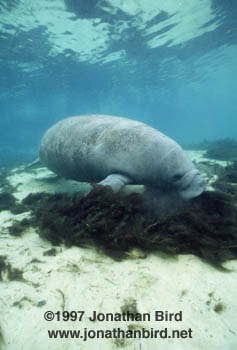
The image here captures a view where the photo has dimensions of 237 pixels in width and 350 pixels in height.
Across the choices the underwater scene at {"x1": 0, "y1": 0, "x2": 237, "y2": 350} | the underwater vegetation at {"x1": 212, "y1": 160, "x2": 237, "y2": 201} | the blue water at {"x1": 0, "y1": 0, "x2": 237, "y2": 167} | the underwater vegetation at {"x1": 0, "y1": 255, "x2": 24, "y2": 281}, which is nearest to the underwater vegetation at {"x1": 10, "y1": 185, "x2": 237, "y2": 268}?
the underwater scene at {"x1": 0, "y1": 0, "x2": 237, "y2": 350}

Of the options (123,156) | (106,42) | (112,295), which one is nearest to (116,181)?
(123,156)

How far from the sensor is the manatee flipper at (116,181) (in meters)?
3.97

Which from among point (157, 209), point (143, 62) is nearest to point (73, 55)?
point (143, 62)

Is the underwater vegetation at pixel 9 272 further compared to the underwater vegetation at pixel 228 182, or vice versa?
the underwater vegetation at pixel 228 182

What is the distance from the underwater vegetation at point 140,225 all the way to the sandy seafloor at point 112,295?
0.48ft

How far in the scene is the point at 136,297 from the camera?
224cm

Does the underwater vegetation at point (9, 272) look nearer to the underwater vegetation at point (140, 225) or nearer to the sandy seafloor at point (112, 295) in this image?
the sandy seafloor at point (112, 295)

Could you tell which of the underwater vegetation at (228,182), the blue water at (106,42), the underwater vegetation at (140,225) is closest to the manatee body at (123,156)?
the underwater vegetation at (140,225)

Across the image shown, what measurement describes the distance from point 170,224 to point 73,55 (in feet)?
83.1

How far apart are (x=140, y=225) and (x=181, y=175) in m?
1.34

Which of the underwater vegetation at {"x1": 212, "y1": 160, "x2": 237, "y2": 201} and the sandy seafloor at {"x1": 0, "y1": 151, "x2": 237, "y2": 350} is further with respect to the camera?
the underwater vegetation at {"x1": 212, "y1": 160, "x2": 237, "y2": 201}

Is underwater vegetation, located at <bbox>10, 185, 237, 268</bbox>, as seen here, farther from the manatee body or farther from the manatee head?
the manatee body

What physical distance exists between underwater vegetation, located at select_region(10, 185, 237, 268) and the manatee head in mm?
214

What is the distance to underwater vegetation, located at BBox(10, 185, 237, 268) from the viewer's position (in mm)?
2920
